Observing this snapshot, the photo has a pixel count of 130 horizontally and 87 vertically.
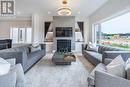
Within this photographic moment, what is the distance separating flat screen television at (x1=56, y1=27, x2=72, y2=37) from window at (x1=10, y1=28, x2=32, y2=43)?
2.39 meters

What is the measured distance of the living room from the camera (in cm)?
245

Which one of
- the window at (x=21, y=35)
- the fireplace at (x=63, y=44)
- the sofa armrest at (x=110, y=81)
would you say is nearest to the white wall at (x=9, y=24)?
→ the window at (x=21, y=35)

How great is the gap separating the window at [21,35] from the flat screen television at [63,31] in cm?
239

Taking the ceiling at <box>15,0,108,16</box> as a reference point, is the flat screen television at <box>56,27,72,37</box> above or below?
below

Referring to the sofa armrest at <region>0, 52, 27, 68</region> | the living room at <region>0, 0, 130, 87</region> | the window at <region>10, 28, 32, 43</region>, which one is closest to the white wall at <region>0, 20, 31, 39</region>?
the living room at <region>0, 0, 130, 87</region>

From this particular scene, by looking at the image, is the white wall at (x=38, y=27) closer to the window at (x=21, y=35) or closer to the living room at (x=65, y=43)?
the living room at (x=65, y=43)

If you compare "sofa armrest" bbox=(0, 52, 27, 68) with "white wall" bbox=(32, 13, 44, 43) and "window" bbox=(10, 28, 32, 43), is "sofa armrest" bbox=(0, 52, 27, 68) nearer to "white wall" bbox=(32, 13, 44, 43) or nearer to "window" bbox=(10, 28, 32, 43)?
"white wall" bbox=(32, 13, 44, 43)

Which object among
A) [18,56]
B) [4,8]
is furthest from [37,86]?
[4,8]

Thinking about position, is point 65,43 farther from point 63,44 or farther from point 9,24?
point 9,24

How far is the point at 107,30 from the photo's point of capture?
7.39m

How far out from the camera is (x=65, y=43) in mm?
10203

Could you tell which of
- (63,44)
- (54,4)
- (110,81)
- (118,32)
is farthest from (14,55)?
(63,44)

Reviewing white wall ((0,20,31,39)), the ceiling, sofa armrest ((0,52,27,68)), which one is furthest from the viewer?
white wall ((0,20,31,39))

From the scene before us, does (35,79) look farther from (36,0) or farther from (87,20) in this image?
(87,20)
